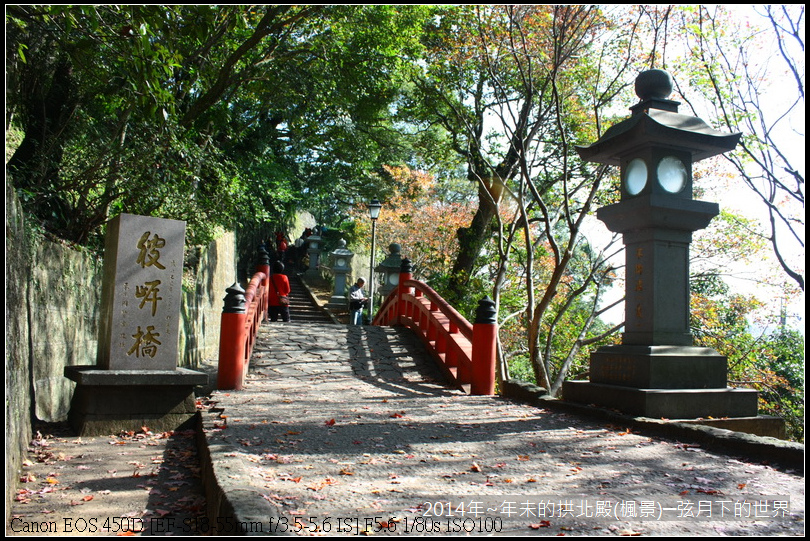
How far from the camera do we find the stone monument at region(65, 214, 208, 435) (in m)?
5.82

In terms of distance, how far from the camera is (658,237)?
629 centimetres

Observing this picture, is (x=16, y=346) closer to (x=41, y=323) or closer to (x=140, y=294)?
(x=41, y=323)

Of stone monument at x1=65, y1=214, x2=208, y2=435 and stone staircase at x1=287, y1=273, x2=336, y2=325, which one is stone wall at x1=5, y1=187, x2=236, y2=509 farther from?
stone staircase at x1=287, y1=273, x2=336, y2=325

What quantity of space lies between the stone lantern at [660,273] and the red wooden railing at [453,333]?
1806 millimetres

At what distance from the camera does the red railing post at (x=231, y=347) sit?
7969 mm

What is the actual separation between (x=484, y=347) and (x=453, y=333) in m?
1.47

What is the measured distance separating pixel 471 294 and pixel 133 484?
12692 mm

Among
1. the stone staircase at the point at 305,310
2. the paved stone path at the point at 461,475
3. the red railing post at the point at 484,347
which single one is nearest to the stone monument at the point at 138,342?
the paved stone path at the point at 461,475

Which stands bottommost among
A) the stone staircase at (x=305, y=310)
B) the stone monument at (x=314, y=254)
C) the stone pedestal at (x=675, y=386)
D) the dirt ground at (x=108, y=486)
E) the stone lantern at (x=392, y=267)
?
the dirt ground at (x=108, y=486)

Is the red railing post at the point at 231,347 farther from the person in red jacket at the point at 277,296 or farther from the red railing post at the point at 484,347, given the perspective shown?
the person in red jacket at the point at 277,296

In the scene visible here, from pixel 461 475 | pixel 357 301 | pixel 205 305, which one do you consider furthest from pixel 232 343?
pixel 357 301

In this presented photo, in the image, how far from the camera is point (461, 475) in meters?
4.06

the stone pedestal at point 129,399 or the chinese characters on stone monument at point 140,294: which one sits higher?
the chinese characters on stone monument at point 140,294

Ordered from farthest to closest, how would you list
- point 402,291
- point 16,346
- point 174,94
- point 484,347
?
point 402,291 → point 174,94 → point 484,347 → point 16,346
